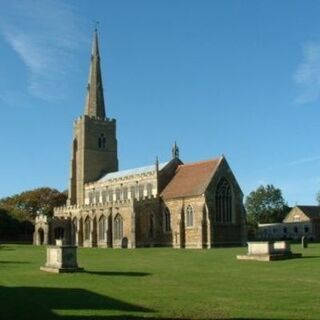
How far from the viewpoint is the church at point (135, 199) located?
204 ft

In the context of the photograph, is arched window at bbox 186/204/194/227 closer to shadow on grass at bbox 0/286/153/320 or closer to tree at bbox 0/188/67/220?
shadow on grass at bbox 0/286/153/320

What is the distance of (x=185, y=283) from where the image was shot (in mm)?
21359

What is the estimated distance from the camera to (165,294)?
17.8 m

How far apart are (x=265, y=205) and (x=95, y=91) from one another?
49096mm

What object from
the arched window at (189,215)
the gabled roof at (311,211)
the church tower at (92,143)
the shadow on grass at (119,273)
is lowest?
the shadow on grass at (119,273)

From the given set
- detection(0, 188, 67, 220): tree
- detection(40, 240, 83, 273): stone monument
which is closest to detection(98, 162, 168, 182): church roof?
detection(0, 188, 67, 220): tree

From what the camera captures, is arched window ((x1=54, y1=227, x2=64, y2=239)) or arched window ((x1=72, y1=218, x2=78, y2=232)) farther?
arched window ((x1=54, y1=227, x2=64, y2=239))

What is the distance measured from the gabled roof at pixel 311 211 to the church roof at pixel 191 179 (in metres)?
38.4

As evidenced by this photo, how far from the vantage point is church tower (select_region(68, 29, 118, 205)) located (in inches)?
3433

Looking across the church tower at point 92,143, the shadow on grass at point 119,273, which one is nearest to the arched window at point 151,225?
the church tower at point 92,143

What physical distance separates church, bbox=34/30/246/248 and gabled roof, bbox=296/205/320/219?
34366mm

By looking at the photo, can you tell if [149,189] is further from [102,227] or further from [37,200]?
[37,200]

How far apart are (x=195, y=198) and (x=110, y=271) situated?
34974 mm

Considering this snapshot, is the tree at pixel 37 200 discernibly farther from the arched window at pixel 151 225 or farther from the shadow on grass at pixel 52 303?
the shadow on grass at pixel 52 303
